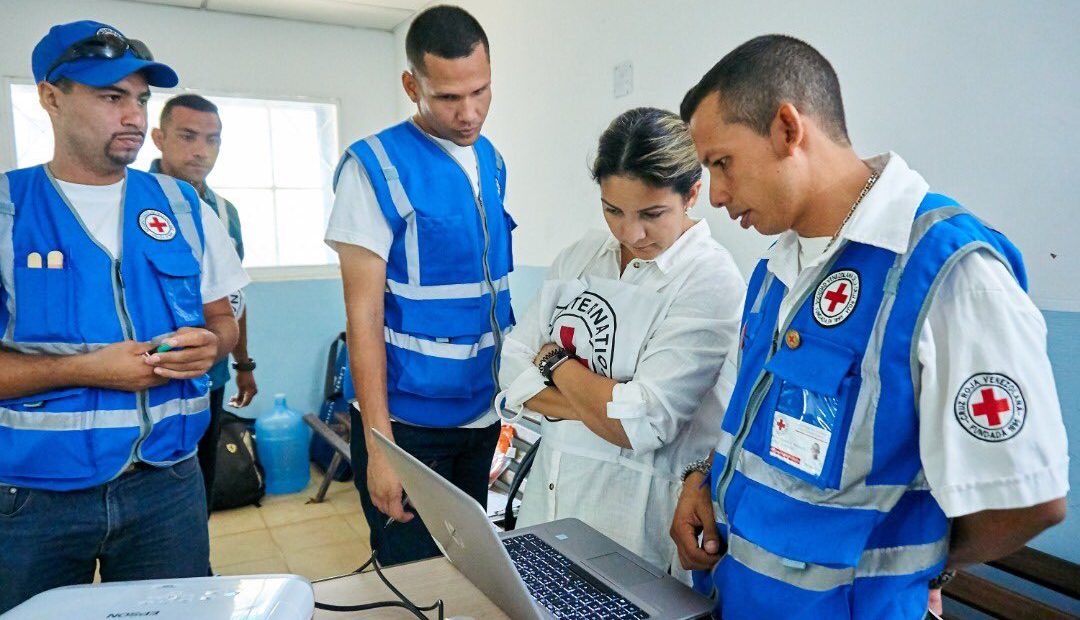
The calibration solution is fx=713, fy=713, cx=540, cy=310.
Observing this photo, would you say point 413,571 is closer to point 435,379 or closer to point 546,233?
point 435,379

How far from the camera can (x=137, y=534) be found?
56.5 inches

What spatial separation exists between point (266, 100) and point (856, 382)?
4.62m

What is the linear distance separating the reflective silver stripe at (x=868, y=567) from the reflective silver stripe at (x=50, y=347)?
128 centimetres

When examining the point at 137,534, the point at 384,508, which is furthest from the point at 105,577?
the point at 384,508

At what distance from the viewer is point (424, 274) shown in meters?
1.59

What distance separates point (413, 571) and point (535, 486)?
1.51ft

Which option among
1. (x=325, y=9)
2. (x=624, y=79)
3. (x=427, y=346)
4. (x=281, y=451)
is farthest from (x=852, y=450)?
(x=325, y=9)

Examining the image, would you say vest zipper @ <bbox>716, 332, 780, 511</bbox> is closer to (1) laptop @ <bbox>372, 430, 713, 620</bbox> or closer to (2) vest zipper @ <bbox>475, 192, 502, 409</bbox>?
(1) laptop @ <bbox>372, 430, 713, 620</bbox>

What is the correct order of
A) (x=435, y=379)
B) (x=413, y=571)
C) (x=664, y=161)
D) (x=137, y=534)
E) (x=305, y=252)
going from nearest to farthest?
(x=413, y=571) < (x=664, y=161) < (x=137, y=534) < (x=435, y=379) < (x=305, y=252)

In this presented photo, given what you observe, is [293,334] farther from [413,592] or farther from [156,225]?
[413,592]

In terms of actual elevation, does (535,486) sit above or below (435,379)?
below

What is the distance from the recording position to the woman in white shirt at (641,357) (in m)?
1.29

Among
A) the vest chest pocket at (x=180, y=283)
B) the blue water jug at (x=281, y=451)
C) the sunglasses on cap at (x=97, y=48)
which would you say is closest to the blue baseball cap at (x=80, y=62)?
the sunglasses on cap at (x=97, y=48)

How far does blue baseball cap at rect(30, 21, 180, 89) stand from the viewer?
1410 millimetres
